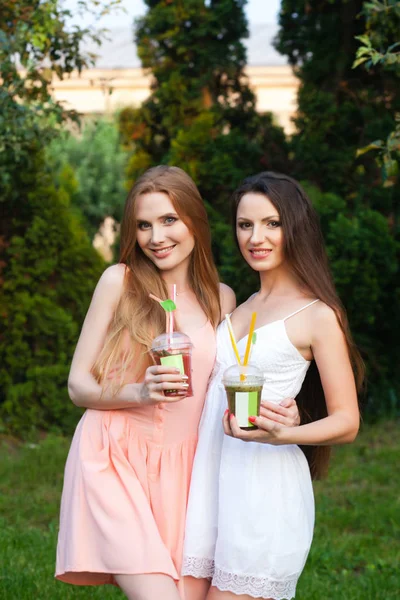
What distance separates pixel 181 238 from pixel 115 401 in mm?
609

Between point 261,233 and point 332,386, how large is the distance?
0.55 m

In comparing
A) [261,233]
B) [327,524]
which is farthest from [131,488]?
[327,524]

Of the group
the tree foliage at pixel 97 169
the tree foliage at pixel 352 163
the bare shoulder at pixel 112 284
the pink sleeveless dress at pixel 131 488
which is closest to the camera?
the pink sleeveless dress at pixel 131 488

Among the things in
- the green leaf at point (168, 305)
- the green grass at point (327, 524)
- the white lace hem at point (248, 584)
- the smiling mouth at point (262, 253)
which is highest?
the smiling mouth at point (262, 253)

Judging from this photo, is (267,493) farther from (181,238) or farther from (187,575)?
(181,238)

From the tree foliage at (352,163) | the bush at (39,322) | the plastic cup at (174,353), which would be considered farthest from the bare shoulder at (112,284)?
the bush at (39,322)

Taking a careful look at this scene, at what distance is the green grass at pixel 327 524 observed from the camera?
4.30 m

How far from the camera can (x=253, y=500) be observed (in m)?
2.64

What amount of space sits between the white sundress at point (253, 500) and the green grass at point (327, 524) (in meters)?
1.65

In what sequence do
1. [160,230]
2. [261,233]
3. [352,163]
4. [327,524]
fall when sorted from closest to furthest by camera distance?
[261,233] < [160,230] < [327,524] < [352,163]

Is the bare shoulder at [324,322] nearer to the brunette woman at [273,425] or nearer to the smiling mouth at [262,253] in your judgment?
the brunette woman at [273,425]

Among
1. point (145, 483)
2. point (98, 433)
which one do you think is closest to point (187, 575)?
point (145, 483)

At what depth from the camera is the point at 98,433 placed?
285 cm

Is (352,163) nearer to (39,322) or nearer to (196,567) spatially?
(39,322)
